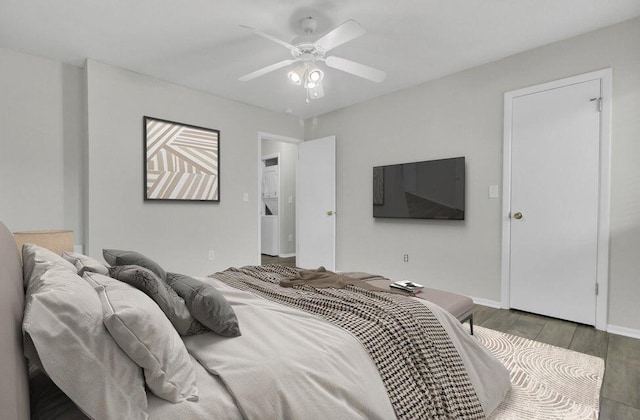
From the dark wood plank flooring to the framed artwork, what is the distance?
11.3 feet

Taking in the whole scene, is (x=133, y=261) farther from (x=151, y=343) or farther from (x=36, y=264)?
(x=151, y=343)

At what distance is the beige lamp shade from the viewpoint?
231 cm

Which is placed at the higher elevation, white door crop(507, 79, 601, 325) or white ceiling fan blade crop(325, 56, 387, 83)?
white ceiling fan blade crop(325, 56, 387, 83)

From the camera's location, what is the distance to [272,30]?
2725mm

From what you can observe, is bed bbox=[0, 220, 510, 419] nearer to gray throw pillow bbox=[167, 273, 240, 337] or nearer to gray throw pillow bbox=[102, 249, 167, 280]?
gray throw pillow bbox=[167, 273, 240, 337]

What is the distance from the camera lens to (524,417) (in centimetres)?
157

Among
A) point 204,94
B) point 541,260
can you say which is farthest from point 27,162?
point 541,260

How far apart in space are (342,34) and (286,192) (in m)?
4.97

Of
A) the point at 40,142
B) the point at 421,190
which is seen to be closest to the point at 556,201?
the point at 421,190

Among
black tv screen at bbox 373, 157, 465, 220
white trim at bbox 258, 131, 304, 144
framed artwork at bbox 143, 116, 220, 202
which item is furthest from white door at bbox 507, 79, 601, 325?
framed artwork at bbox 143, 116, 220, 202

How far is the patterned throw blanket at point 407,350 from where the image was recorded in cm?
127

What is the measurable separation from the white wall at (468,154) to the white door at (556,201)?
143 millimetres

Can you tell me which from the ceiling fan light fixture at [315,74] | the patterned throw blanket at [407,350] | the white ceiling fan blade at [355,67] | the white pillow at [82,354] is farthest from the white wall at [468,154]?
the white pillow at [82,354]

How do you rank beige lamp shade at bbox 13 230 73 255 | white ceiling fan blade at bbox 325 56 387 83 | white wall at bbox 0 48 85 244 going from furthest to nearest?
white wall at bbox 0 48 85 244 → white ceiling fan blade at bbox 325 56 387 83 → beige lamp shade at bbox 13 230 73 255
